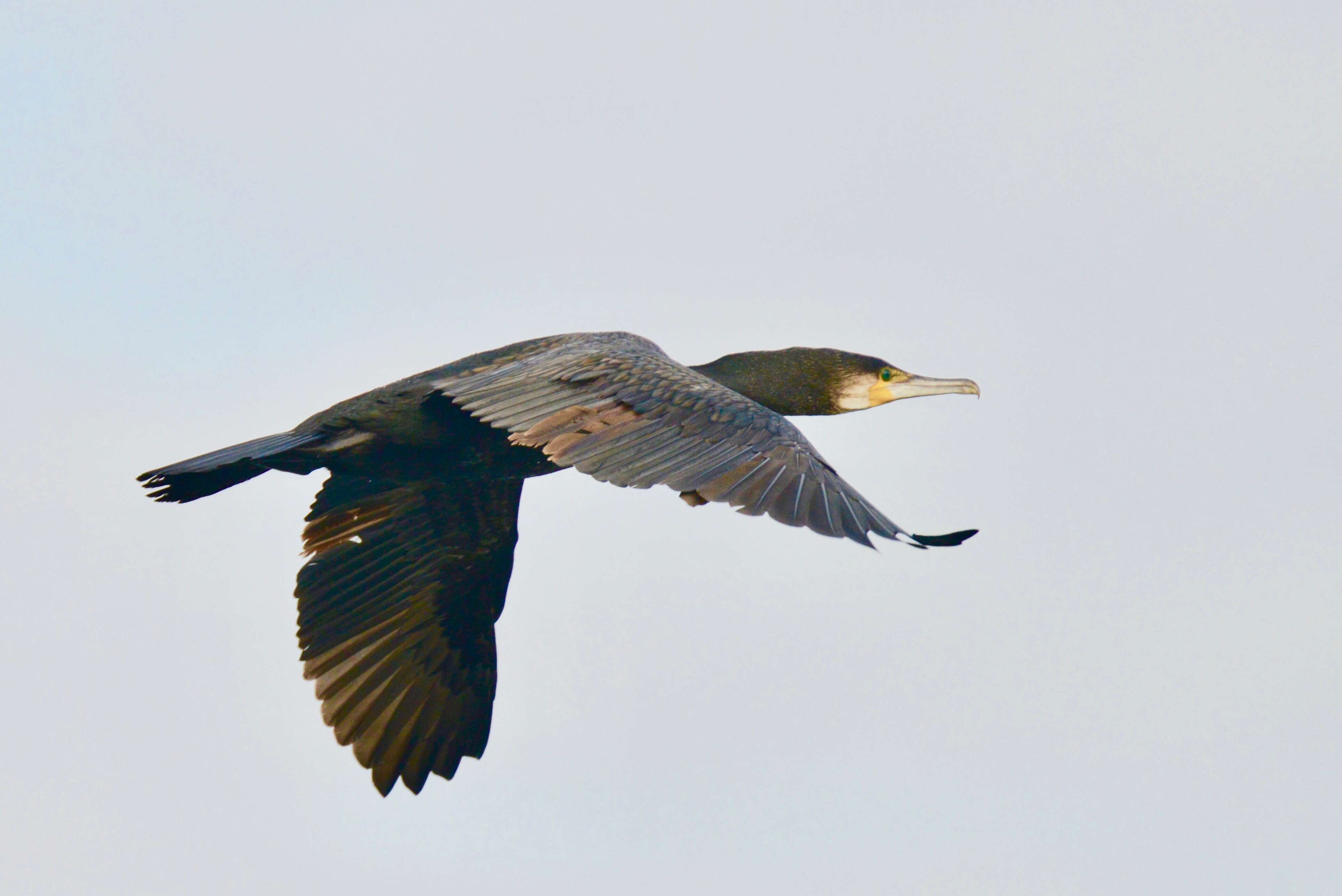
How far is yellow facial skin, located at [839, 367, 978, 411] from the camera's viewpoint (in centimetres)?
948

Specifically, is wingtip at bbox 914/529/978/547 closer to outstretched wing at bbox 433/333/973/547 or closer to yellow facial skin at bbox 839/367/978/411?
outstretched wing at bbox 433/333/973/547

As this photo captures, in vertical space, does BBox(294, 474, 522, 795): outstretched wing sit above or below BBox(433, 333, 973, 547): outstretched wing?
below

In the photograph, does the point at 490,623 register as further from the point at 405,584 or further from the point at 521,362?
the point at 521,362

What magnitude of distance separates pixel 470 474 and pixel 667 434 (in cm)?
233

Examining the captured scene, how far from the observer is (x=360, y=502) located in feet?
32.0

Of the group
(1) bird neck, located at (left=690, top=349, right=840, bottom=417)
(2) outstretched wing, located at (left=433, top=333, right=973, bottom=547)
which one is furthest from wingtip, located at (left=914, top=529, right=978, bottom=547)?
(1) bird neck, located at (left=690, top=349, right=840, bottom=417)

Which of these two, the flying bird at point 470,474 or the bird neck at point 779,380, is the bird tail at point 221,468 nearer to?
the flying bird at point 470,474

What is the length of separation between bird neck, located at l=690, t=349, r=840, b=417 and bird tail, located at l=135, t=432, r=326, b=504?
2.43m

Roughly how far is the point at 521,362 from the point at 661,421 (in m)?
1.51

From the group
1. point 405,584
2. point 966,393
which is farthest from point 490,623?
point 966,393

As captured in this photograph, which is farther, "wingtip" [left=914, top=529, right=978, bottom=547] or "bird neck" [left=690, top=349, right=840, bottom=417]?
"bird neck" [left=690, top=349, right=840, bottom=417]

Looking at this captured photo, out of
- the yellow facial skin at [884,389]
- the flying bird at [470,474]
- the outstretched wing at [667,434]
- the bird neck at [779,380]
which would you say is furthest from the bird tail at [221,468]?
the yellow facial skin at [884,389]

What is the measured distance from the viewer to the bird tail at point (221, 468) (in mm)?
8211

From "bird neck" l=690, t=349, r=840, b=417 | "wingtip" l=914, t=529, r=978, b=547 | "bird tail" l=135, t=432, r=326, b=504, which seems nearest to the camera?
"wingtip" l=914, t=529, r=978, b=547
